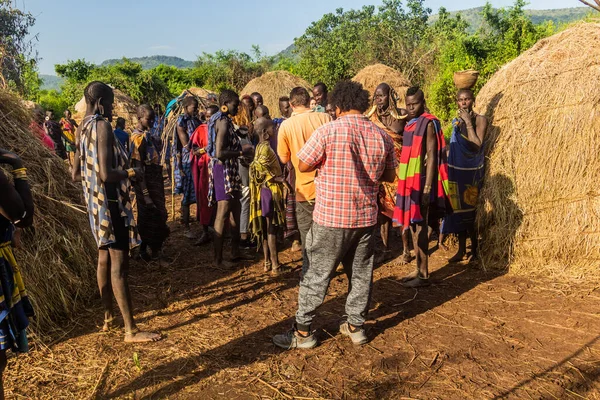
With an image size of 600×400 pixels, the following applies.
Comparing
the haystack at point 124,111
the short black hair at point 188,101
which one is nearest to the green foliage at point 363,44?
the haystack at point 124,111

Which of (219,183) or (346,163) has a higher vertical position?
(346,163)

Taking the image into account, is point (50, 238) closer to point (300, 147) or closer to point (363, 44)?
Result: point (300, 147)

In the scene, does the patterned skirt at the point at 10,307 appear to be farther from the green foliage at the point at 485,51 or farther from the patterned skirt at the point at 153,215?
the green foliage at the point at 485,51

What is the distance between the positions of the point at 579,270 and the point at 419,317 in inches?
77.4

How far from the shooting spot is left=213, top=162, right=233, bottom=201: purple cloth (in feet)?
17.0

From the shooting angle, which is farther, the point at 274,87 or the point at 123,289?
the point at 274,87

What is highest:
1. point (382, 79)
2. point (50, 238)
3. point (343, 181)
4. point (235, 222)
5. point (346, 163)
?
point (382, 79)

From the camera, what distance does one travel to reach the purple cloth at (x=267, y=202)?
5.18 m

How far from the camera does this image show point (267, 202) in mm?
5184

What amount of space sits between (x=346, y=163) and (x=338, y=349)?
55.9 inches

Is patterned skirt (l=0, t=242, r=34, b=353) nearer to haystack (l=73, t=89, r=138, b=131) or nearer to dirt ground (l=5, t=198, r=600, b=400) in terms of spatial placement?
dirt ground (l=5, t=198, r=600, b=400)

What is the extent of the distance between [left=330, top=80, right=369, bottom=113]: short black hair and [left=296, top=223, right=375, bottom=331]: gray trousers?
2.75 ft

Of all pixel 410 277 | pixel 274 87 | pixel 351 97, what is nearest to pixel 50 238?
pixel 351 97

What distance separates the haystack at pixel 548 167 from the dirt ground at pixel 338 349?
405mm
